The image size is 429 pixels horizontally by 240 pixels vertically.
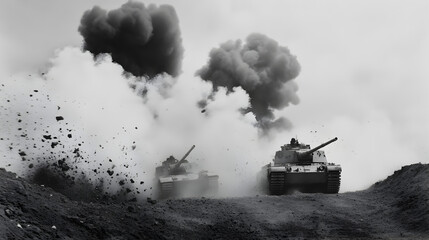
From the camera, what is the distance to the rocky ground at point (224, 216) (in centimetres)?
1189

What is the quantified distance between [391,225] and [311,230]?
257 cm

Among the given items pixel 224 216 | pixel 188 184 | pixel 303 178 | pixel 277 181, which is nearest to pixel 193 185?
pixel 188 184

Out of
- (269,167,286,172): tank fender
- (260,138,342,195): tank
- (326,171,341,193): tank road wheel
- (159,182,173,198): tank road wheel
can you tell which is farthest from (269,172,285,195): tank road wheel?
(159,182,173,198): tank road wheel

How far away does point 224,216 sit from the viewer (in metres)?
16.4

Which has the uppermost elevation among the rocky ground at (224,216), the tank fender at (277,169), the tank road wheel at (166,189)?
the tank fender at (277,169)

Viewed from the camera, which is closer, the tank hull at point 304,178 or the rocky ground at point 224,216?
the rocky ground at point 224,216

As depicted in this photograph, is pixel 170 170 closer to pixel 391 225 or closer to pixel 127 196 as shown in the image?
pixel 127 196

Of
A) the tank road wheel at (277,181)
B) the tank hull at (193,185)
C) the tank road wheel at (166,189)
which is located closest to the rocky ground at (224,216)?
the tank road wheel at (277,181)

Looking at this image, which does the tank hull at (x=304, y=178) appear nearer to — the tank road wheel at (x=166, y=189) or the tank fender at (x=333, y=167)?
the tank fender at (x=333, y=167)

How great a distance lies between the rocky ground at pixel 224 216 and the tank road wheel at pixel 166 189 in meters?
4.71

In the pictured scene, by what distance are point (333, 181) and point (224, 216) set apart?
804 cm

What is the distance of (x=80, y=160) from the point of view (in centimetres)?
2338

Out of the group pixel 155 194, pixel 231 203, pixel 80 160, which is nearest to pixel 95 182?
pixel 80 160

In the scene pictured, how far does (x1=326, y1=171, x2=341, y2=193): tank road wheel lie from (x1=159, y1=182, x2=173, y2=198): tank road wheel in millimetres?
6817
